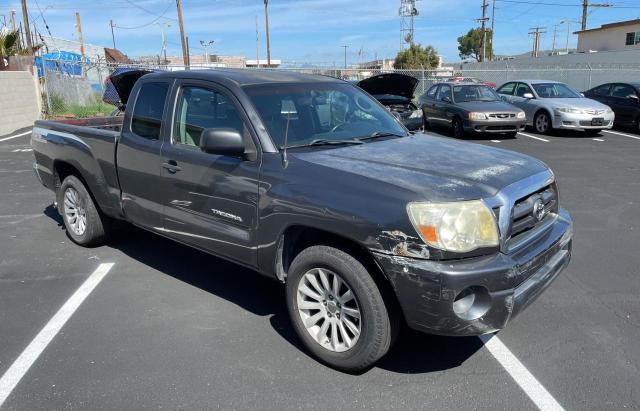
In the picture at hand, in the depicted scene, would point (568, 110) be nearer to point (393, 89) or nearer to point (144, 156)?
point (393, 89)

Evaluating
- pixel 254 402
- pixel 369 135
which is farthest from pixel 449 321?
pixel 369 135

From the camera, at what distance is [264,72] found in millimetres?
4438

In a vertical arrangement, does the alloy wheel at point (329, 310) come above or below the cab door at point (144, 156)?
below

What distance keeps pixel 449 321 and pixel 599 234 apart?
392 cm

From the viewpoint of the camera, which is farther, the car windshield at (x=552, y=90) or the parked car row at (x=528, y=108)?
the car windshield at (x=552, y=90)

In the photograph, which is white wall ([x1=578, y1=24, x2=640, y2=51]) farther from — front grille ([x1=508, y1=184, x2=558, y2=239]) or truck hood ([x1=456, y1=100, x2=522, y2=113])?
front grille ([x1=508, y1=184, x2=558, y2=239])

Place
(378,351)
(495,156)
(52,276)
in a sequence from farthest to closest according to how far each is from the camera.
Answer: (52,276)
(495,156)
(378,351)

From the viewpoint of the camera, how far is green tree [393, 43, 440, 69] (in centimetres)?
5369

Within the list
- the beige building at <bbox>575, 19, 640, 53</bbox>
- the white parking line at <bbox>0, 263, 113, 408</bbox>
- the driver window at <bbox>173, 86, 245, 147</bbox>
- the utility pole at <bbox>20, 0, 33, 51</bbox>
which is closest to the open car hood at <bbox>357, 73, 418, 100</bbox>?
the driver window at <bbox>173, 86, 245, 147</bbox>

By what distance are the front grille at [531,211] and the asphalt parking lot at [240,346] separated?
0.86 m

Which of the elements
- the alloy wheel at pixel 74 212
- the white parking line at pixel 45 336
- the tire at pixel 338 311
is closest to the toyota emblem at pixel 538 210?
the tire at pixel 338 311

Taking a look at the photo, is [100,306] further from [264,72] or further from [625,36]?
[625,36]

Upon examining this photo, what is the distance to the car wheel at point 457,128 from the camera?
45.9ft

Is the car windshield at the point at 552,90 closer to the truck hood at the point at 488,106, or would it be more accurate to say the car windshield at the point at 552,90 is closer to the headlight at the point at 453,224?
the truck hood at the point at 488,106
